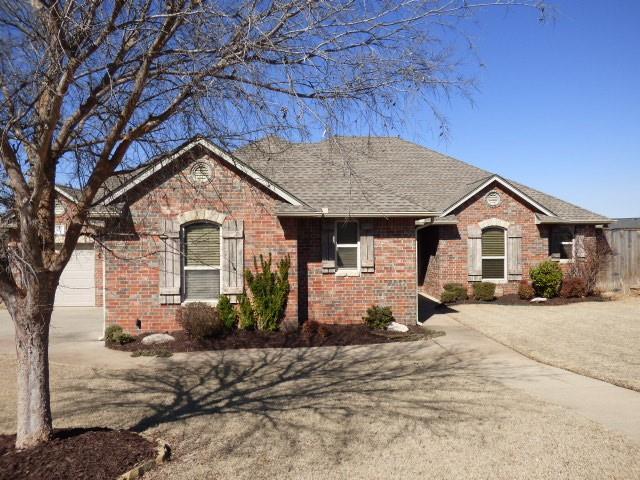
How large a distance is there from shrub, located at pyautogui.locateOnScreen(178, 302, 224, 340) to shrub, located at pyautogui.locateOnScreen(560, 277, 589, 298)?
12.1 meters

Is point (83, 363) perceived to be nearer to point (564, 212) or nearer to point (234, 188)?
point (234, 188)

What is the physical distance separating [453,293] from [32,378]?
46.9ft

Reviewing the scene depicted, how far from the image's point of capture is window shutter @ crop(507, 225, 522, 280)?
18172mm

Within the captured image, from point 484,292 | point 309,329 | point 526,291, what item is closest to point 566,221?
point 526,291

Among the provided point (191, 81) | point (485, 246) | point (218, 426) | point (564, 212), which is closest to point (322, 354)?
point (218, 426)

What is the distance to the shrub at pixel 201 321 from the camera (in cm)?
1112

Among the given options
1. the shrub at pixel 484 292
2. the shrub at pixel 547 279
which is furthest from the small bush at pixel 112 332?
the shrub at pixel 547 279

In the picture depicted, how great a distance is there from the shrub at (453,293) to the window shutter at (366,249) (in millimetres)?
5620

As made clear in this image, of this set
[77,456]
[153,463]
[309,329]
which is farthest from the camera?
[309,329]

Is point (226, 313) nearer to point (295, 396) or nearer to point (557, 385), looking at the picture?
point (295, 396)

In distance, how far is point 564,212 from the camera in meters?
19.4

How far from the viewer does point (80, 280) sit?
60.3 ft

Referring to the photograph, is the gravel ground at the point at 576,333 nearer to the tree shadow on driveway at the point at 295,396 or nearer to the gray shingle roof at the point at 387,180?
the tree shadow on driveway at the point at 295,396

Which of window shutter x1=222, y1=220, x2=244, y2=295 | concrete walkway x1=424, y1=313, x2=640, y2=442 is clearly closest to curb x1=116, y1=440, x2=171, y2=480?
concrete walkway x1=424, y1=313, x2=640, y2=442
